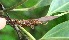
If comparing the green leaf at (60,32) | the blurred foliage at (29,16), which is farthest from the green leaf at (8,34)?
the green leaf at (60,32)

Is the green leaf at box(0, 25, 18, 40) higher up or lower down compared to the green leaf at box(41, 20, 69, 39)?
higher up

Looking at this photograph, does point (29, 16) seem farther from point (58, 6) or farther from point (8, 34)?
point (58, 6)

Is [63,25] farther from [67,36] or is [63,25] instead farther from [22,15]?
[22,15]

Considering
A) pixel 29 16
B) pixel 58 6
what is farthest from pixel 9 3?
pixel 58 6

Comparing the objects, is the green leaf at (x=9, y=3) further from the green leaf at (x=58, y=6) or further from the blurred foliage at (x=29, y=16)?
the green leaf at (x=58, y=6)

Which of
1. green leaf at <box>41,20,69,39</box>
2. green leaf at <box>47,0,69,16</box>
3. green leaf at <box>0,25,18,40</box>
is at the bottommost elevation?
green leaf at <box>41,20,69,39</box>

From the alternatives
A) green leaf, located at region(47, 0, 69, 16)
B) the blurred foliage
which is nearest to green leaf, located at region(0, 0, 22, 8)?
the blurred foliage

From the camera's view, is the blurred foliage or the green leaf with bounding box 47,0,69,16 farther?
the blurred foliage

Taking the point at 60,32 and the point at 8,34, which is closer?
the point at 60,32

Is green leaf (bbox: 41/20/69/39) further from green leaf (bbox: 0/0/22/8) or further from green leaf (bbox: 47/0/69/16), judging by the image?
green leaf (bbox: 0/0/22/8)
